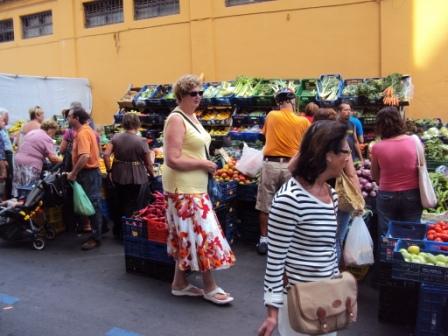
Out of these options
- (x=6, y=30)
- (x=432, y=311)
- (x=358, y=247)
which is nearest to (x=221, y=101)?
(x=358, y=247)

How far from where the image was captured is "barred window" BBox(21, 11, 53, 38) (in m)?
16.3

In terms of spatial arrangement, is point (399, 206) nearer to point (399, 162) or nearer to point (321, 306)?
point (399, 162)

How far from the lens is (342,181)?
173 inches

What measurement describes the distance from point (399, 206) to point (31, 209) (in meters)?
4.54

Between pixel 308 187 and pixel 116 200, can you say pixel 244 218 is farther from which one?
pixel 308 187

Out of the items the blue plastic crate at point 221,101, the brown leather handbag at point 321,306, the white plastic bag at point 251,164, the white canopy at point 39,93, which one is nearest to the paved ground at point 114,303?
the white plastic bag at point 251,164

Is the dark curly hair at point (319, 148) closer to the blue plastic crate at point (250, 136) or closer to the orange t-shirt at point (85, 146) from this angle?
the orange t-shirt at point (85, 146)

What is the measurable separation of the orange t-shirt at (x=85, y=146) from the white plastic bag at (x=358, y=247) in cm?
339

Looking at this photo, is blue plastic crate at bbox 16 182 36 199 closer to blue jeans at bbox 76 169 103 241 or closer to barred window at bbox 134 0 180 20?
blue jeans at bbox 76 169 103 241

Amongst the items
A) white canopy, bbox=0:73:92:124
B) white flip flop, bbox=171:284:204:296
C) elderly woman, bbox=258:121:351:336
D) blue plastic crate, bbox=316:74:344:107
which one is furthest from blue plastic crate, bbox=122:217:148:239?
white canopy, bbox=0:73:92:124

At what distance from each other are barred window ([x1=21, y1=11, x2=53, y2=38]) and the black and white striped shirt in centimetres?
1593

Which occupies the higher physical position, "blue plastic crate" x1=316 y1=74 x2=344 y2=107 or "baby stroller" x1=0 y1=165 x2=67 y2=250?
"blue plastic crate" x1=316 y1=74 x2=344 y2=107

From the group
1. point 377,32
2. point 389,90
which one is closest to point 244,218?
point 389,90

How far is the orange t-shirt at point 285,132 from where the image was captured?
562 cm
